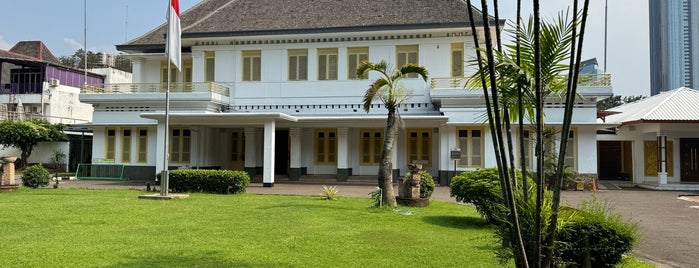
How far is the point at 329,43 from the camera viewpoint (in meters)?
20.5

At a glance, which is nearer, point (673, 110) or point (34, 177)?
point (34, 177)

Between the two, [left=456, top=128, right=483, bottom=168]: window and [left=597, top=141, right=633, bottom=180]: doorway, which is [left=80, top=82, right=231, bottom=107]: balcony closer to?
[left=456, top=128, right=483, bottom=168]: window

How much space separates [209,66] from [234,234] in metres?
15.4

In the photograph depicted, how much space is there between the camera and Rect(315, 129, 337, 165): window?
21.4 metres

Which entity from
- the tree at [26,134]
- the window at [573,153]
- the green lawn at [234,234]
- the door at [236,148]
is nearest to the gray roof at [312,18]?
the door at [236,148]

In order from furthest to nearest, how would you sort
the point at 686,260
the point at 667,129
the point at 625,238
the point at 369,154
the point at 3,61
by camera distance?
the point at 3,61, the point at 369,154, the point at 667,129, the point at 686,260, the point at 625,238

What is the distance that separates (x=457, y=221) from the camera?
9.57 m

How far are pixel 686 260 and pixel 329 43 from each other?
1579cm

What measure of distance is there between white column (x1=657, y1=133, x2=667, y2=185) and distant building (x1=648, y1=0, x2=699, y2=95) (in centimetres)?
528

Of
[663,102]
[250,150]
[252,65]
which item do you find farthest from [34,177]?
[663,102]

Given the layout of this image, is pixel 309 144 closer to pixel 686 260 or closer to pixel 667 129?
pixel 667 129

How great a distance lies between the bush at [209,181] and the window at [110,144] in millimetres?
8113

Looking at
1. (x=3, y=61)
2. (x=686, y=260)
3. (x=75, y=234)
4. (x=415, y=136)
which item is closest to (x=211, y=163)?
(x=415, y=136)

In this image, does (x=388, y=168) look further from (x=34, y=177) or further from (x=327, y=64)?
(x=34, y=177)
